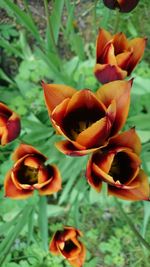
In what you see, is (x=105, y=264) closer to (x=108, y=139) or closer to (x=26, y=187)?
(x=26, y=187)

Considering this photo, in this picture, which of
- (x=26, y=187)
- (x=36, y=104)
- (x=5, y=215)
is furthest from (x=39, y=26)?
(x=26, y=187)

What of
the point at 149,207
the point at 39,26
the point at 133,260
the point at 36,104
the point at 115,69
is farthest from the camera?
the point at 39,26

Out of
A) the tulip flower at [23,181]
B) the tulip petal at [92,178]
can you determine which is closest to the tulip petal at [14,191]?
the tulip flower at [23,181]

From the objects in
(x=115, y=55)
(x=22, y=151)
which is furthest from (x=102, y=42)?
(x=22, y=151)

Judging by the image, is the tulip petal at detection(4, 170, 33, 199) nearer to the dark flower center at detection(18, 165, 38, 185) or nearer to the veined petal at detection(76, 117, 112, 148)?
the dark flower center at detection(18, 165, 38, 185)

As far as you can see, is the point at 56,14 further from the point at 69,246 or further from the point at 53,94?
the point at 69,246

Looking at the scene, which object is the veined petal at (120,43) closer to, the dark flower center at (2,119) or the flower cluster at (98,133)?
the flower cluster at (98,133)
